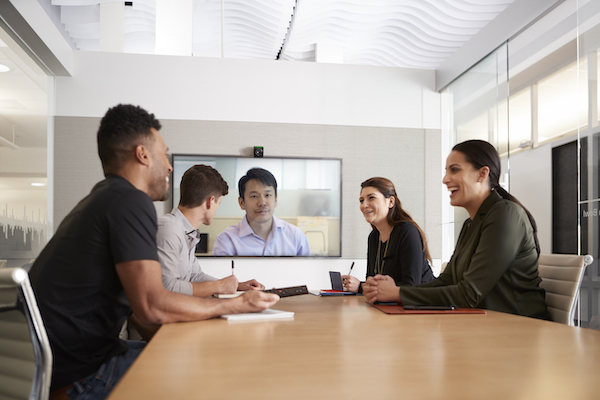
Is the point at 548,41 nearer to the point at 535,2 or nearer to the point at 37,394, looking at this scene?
the point at 535,2

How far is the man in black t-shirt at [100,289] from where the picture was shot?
1334 millimetres

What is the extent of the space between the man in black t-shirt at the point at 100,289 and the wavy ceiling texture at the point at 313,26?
394cm

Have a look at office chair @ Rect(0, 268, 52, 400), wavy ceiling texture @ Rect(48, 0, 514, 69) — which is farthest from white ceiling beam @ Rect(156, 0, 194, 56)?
office chair @ Rect(0, 268, 52, 400)

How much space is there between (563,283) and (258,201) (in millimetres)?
3517

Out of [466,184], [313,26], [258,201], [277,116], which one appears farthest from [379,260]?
[313,26]

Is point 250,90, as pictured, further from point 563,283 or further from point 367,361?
point 367,361

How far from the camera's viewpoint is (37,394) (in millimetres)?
1019

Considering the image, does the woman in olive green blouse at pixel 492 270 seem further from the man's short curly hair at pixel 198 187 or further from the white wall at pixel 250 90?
the white wall at pixel 250 90

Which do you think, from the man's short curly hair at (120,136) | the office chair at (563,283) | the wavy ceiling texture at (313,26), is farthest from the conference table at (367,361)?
the wavy ceiling texture at (313,26)

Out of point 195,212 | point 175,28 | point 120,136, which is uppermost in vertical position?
point 175,28

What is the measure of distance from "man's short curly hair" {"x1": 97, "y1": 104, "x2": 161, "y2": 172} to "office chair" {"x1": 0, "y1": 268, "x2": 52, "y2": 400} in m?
0.66

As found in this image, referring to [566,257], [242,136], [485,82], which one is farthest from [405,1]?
[566,257]

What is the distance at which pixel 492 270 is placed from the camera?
1.81 metres

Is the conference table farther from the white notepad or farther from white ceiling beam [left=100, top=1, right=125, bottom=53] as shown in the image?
white ceiling beam [left=100, top=1, right=125, bottom=53]
